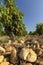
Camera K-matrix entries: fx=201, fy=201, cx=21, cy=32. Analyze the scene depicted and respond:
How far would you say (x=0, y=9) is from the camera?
24266 mm

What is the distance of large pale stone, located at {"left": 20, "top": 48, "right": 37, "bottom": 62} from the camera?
1279 cm

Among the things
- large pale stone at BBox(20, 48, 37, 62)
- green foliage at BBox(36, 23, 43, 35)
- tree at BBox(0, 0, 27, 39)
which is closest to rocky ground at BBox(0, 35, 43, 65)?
large pale stone at BBox(20, 48, 37, 62)

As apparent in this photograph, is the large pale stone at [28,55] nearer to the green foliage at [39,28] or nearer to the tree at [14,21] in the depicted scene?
the tree at [14,21]

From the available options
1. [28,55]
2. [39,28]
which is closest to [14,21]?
[39,28]

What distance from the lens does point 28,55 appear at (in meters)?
13.0

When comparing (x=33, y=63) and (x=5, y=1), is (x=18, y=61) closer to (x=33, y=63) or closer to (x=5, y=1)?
(x=33, y=63)

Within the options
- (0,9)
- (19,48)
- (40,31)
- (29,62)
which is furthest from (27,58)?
(40,31)

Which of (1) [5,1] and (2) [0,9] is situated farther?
(1) [5,1]

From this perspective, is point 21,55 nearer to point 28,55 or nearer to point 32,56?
point 28,55

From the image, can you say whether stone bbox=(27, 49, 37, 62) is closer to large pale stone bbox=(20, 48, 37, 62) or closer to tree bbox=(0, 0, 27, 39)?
large pale stone bbox=(20, 48, 37, 62)

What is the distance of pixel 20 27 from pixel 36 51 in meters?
29.9

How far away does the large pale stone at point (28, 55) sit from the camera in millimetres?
12789

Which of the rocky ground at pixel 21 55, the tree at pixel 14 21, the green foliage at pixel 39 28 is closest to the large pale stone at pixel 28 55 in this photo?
the rocky ground at pixel 21 55

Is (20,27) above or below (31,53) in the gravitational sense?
above
